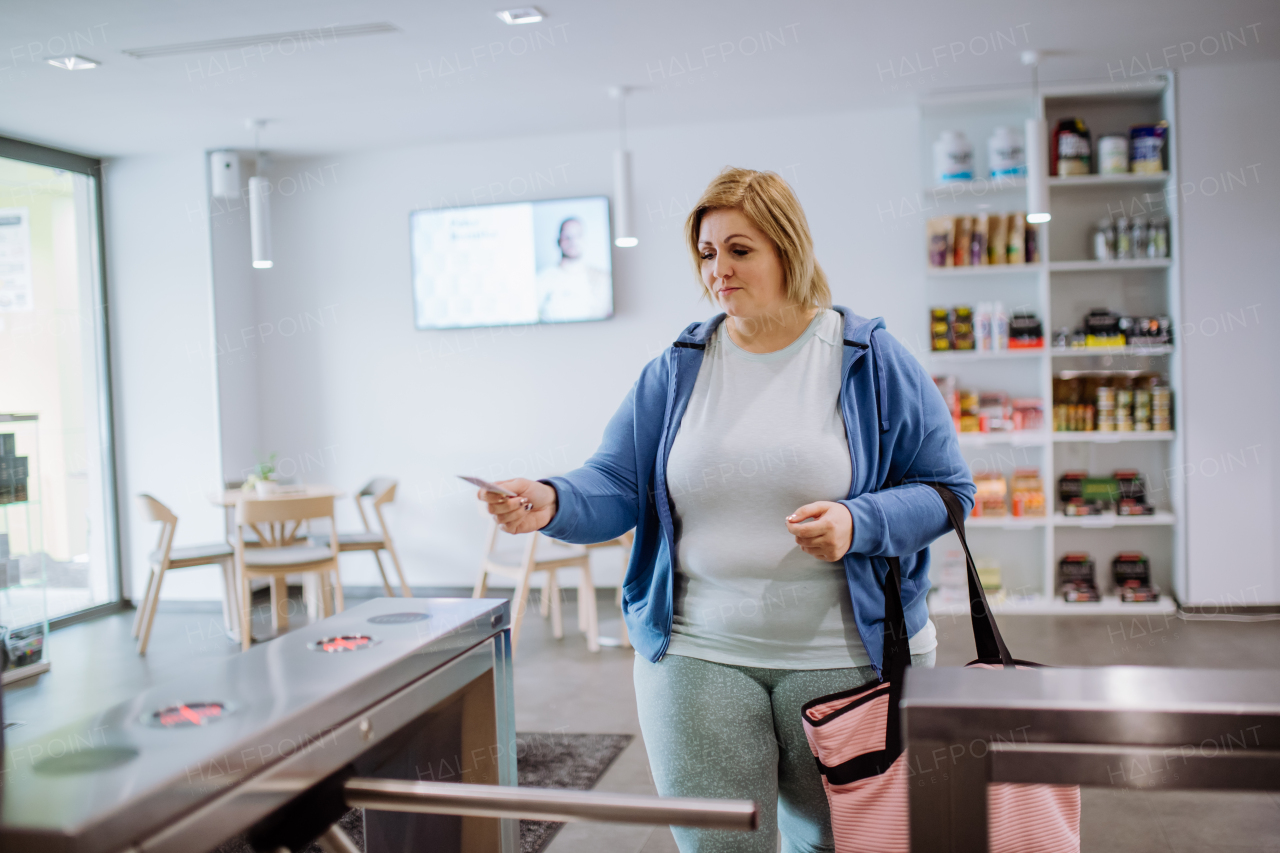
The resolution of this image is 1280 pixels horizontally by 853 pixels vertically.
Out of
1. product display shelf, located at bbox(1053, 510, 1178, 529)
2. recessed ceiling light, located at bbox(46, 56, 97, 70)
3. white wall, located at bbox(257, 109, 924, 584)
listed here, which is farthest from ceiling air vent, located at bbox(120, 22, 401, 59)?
product display shelf, located at bbox(1053, 510, 1178, 529)

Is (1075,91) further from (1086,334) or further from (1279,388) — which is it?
(1279,388)

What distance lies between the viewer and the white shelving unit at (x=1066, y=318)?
4637 millimetres

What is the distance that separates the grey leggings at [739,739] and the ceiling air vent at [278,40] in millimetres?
3232

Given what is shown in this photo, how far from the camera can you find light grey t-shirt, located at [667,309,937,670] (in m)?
1.21

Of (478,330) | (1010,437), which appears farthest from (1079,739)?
(478,330)

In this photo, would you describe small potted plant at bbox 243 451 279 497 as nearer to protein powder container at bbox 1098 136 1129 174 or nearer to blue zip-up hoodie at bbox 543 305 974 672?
blue zip-up hoodie at bbox 543 305 974 672

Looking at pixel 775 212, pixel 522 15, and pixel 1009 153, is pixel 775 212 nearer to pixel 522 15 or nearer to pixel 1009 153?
pixel 522 15

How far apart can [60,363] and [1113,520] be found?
5518 millimetres

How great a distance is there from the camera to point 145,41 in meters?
3.77

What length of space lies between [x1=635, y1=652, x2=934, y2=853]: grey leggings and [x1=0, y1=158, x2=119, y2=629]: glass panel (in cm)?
434

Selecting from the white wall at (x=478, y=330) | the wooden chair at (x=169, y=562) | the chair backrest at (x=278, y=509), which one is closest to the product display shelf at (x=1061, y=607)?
the white wall at (x=478, y=330)

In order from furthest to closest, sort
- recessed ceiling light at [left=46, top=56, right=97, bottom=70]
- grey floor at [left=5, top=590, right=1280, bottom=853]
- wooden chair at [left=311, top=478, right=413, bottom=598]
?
wooden chair at [left=311, top=478, right=413, bottom=598], recessed ceiling light at [left=46, top=56, right=97, bottom=70], grey floor at [left=5, top=590, right=1280, bottom=853]

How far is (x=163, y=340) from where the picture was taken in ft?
18.1

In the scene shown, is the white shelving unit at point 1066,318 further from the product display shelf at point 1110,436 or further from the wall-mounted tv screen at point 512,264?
the wall-mounted tv screen at point 512,264
